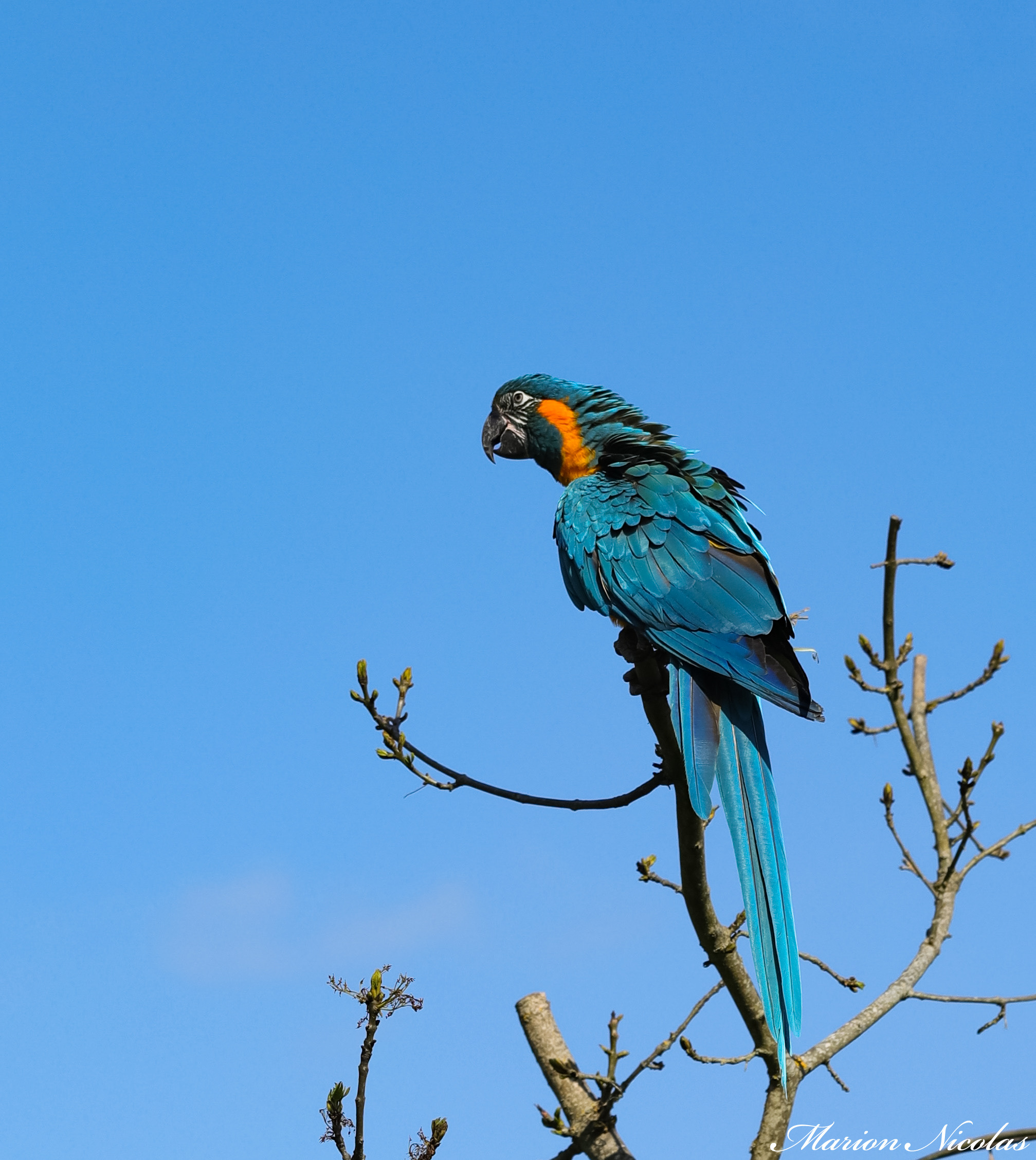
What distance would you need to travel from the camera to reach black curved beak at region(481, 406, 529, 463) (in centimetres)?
584

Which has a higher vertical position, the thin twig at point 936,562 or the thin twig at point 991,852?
the thin twig at point 936,562

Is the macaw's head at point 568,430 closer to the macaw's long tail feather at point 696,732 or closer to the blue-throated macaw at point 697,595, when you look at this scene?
the blue-throated macaw at point 697,595

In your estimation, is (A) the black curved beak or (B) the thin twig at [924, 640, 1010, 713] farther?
(A) the black curved beak

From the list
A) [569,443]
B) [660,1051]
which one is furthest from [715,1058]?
[569,443]

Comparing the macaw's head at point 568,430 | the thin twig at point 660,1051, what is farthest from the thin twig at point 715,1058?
the macaw's head at point 568,430

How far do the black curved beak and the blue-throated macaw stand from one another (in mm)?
32

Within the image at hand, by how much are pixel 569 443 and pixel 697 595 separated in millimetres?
1551

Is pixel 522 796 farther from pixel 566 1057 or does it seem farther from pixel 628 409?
pixel 628 409

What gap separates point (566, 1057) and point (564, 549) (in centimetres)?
217

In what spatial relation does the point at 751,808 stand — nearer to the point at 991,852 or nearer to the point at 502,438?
the point at 991,852

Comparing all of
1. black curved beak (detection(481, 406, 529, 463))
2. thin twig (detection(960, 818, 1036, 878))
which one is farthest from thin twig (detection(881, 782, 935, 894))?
black curved beak (detection(481, 406, 529, 463))

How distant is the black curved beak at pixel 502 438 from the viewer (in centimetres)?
584

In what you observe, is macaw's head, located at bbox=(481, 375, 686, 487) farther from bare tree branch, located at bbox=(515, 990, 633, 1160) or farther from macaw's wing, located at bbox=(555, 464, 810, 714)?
bare tree branch, located at bbox=(515, 990, 633, 1160)

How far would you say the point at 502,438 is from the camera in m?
5.94
